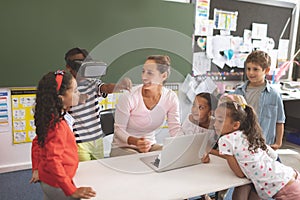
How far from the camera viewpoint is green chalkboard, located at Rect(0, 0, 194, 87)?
232 centimetres

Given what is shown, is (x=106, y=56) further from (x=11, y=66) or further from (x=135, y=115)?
(x=11, y=66)

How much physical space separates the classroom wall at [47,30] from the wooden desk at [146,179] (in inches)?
36.2

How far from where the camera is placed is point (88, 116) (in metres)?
1.61

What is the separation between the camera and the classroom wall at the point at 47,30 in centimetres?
233

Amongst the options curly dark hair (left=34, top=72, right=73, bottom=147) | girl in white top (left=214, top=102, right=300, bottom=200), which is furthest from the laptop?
curly dark hair (left=34, top=72, right=73, bottom=147)

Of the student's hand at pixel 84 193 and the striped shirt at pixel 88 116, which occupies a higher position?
the striped shirt at pixel 88 116

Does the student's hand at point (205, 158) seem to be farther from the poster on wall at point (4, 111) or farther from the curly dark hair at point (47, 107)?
the poster on wall at point (4, 111)

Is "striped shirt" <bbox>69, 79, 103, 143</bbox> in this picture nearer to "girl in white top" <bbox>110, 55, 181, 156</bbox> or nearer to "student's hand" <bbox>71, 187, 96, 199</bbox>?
"girl in white top" <bbox>110, 55, 181, 156</bbox>

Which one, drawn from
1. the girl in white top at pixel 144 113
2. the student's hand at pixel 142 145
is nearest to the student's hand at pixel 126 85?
the girl in white top at pixel 144 113

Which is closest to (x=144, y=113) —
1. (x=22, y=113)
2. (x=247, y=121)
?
(x=247, y=121)

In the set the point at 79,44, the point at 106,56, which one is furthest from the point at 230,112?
the point at 79,44

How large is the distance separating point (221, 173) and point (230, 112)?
0.97ft

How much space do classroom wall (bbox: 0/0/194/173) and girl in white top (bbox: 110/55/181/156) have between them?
0.57 m

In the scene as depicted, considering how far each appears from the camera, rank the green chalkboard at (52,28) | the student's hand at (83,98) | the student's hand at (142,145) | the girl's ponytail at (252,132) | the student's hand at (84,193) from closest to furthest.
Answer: the student's hand at (84,193) < the girl's ponytail at (252,132) < the student's hand at (83,98) < the student's hand at (142,145) < the green chalkboard at (52,28)
